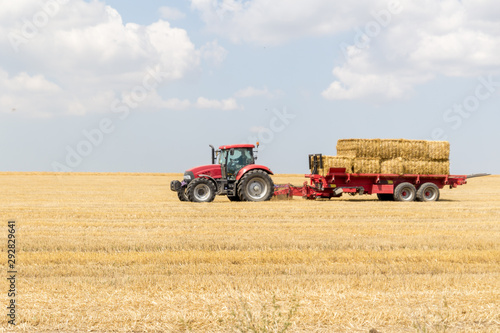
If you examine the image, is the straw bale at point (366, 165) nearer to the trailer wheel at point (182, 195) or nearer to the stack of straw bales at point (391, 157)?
the stack of straw bales at point (391, 157)

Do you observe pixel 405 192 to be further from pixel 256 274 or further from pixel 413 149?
pixel 256 274

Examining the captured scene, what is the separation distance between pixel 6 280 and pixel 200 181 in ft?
35.2

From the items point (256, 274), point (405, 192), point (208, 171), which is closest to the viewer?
point (256, 274)

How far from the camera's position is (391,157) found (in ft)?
63.1

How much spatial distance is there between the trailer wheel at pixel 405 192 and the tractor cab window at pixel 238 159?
553 centimetres

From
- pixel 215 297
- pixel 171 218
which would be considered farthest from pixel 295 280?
pixel 171 218

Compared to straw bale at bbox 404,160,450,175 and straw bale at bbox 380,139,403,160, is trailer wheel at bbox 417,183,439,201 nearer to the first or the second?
straw bale at bbox 404,160,450,175

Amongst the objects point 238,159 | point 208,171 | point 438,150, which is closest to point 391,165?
point 438,150

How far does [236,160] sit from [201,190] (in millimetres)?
1519

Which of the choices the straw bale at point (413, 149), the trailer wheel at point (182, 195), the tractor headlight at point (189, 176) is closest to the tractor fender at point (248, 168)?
the tractor headlight at point (189, 176)

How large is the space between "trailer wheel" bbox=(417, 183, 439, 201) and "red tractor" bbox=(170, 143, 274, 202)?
5635 millimetres

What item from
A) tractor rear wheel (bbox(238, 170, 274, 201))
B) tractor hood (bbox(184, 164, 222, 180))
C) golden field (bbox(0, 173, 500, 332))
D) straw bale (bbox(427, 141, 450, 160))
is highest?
straw bale (bbox(427, 141, 450, 160))

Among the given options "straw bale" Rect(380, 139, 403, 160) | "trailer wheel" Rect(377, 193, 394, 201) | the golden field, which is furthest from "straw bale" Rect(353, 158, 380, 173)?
the golden field

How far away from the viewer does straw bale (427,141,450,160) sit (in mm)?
19344
